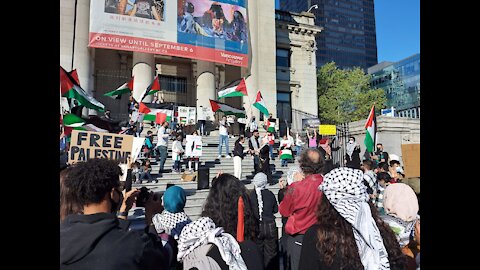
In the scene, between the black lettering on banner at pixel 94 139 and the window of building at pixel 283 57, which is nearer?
the black lettering on banner at pixel 94 139

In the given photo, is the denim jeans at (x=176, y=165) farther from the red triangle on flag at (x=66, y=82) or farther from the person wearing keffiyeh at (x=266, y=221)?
the person wearing keffiyeh at (x=266, y=221)

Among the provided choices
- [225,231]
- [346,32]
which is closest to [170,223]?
[225,231]

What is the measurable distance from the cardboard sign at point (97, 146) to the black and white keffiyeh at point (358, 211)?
15.6ft

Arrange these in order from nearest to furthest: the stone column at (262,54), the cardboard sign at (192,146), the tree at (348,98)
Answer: the cardboard sign at (192,146), the stone column at (262,54), the tree at (348,98)

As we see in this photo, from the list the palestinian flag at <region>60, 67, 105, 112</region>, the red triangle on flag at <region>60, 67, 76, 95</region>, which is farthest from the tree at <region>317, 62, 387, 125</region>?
the red triangle on flag at <region>60, 67, 76, 95</region>

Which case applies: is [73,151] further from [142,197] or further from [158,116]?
[158,116]

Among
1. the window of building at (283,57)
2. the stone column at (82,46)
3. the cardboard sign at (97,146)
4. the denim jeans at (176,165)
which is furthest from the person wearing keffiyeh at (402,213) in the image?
the window of building at (283,57)

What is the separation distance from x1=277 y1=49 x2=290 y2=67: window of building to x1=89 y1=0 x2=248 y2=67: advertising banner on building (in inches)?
316

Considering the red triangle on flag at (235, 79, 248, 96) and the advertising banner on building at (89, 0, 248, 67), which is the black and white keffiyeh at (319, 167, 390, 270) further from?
the advertising banner on building at (89, 0, 248, 67)

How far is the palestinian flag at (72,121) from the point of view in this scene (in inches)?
301
